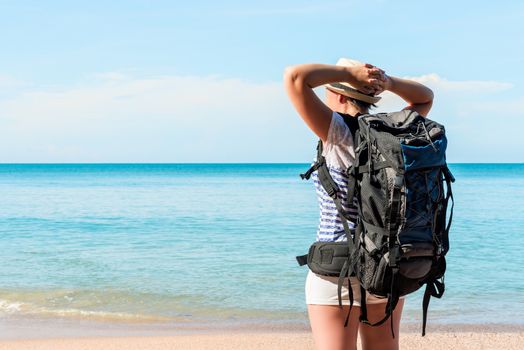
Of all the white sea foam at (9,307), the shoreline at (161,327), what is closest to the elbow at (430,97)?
the shoreline at (161,327)

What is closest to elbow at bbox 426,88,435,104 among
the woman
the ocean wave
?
the woman

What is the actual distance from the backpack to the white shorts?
6 cm

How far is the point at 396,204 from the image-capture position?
2385mm

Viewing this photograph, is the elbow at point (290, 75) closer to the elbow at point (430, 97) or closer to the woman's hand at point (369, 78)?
the woman's hand at point (369, 78)

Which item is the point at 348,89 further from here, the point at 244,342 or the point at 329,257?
the point at 244,342

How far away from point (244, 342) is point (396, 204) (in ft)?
14.1

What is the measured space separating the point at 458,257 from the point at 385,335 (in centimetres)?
1005

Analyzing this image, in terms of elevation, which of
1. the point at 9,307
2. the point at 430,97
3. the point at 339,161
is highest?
the point at 430,97

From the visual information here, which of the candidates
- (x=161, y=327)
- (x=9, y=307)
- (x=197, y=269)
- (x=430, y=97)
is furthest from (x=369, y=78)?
(x=197, y=269)

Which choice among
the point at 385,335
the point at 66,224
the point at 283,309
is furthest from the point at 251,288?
the point at 66,224

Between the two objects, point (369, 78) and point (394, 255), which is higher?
point (369, 78)

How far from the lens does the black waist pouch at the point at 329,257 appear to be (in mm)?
2619

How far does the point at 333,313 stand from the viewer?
264 centimetres

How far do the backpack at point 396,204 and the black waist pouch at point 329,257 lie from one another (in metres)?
0.03
